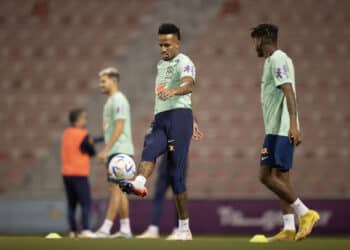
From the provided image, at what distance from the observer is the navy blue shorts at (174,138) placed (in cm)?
891

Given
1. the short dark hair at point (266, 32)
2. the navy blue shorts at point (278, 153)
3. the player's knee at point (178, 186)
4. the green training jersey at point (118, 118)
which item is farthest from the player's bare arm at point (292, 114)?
the green training jersey at point (118, 118)

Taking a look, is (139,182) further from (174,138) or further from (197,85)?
(197,85)

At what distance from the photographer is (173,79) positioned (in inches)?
357

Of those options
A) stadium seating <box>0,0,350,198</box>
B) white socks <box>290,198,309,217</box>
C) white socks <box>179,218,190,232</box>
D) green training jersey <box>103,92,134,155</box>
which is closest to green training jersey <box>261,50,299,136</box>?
white socks <box>290,198,309,217</box>

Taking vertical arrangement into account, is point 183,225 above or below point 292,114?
below

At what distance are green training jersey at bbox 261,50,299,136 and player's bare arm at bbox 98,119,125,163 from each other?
2.52 metres

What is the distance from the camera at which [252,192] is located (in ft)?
54.3

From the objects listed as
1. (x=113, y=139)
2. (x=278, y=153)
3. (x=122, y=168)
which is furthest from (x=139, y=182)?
(x=113, y=139)

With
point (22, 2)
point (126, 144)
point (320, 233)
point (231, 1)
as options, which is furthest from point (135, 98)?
point (126, 144)

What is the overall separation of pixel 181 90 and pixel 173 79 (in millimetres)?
546

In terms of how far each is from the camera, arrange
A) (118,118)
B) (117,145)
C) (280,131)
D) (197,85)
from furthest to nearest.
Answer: (197,85) → (117,145) → (118,118) → (280,131)

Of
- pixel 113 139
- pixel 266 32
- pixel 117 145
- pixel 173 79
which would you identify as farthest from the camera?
pixel 117 145

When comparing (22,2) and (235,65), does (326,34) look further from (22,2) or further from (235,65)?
(22,2)

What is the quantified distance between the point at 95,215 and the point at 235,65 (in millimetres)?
5171
